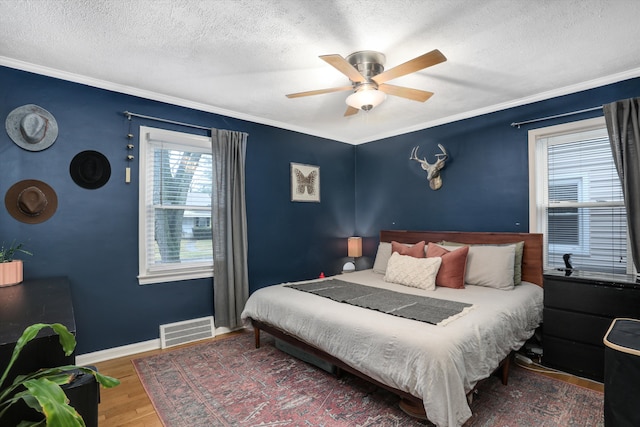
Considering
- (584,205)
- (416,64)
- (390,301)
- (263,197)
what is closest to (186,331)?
(263,197)

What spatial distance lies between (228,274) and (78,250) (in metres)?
1.40

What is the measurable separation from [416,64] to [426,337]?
5.57ft

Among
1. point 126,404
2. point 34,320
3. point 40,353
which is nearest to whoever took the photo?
point 40,353

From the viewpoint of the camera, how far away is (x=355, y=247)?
4902 mm

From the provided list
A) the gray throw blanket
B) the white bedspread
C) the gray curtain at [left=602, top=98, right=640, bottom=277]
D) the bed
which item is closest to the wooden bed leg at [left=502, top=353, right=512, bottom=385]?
the bed

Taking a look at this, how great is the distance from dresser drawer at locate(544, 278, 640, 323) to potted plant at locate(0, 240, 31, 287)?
13.9ft

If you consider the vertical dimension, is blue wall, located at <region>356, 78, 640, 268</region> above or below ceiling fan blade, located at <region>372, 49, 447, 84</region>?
below

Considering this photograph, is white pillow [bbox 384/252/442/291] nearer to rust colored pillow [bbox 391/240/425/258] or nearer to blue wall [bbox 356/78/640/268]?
rust colored pillow [bbox 391/240/425/258]

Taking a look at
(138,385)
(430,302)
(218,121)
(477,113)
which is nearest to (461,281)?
(430,302)

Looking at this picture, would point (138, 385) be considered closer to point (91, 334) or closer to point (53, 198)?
point (91, 334)

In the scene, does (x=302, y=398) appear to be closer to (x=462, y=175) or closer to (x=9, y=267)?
(x=9, y=267)

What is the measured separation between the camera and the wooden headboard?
322cm

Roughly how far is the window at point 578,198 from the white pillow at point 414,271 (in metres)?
1.18

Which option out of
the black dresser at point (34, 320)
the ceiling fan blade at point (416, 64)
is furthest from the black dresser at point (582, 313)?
the black dresser at point (34, 320)
